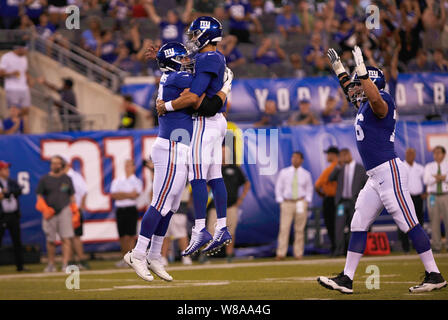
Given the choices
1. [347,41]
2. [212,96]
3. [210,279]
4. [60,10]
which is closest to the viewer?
[212,96]

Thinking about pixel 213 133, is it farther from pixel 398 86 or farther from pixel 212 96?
pixel 398 86

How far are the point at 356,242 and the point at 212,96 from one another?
252 cm

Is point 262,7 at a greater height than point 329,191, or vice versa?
point 262,7

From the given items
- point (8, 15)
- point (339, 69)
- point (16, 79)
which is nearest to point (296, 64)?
point (16, 79)

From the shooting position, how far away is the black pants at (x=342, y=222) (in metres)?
18.6

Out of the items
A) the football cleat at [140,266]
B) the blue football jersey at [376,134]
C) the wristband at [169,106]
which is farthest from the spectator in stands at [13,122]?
the blue football jersey at [376,134]

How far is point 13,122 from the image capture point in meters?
19.9

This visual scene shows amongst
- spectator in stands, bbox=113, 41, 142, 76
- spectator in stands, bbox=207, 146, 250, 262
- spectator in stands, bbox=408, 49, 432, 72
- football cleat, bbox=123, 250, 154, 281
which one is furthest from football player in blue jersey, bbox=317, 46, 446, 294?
spectator in stands, bbox=408, 49, 432, 72

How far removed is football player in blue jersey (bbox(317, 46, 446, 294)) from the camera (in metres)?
10.7

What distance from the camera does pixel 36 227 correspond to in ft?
64.0

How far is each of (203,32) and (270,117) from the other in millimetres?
10295

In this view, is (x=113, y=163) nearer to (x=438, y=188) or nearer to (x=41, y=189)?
(x=41, y=189)

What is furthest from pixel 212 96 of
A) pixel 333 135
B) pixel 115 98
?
pixel 115 98

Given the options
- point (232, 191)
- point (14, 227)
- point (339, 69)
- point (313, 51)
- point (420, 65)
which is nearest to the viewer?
point (339, 69)
